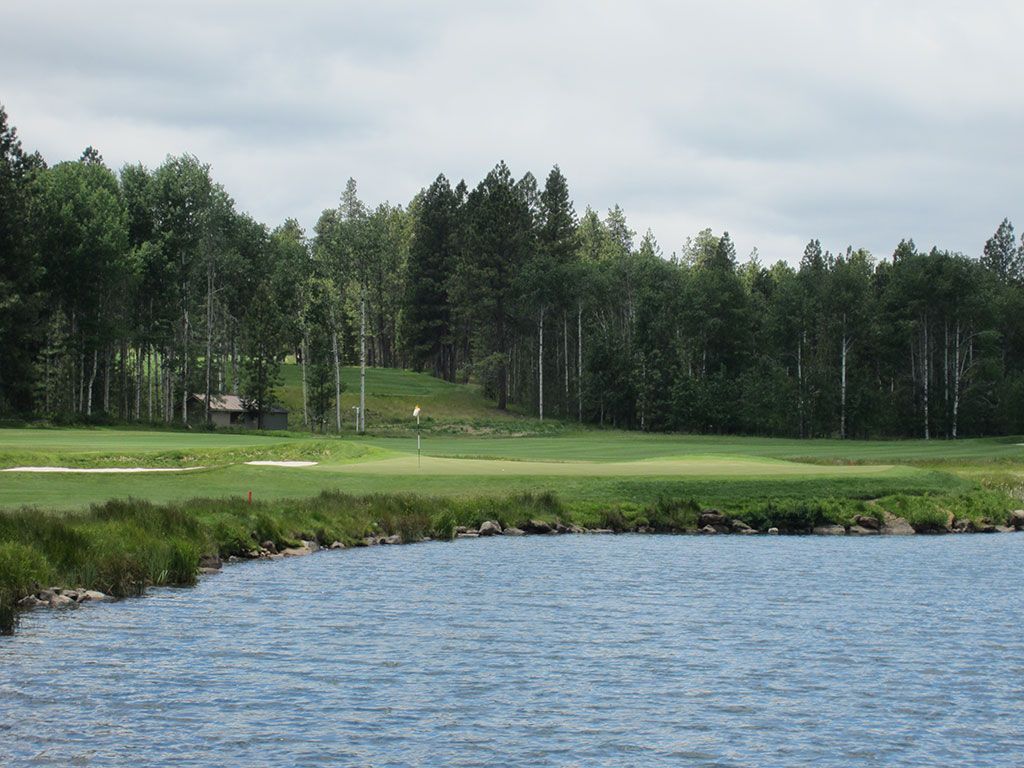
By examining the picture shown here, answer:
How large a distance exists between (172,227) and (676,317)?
45473 mm

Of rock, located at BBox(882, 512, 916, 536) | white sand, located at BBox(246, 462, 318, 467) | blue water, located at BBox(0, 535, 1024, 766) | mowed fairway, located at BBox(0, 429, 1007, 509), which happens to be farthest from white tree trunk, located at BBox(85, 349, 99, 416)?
blue water, located at BBox(0, 535, 1024, 766)

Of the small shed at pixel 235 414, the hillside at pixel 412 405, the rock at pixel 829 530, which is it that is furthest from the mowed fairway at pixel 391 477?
the hillside at pixel 412 405

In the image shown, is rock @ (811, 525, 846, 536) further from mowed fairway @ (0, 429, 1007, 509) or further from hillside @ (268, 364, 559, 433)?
hillside @ (268, 364, 559, 433)

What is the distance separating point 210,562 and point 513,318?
94673mm

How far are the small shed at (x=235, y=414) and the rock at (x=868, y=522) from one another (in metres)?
65.0

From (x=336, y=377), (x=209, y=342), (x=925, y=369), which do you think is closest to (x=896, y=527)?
(x=925, y=369)

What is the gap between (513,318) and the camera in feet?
406

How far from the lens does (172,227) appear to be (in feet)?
321

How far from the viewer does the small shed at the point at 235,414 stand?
102m

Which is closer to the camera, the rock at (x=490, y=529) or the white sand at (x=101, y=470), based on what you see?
the rock at (x=490, y=529)

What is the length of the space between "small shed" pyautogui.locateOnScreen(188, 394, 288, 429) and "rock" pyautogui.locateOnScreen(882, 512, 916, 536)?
65.5 metres

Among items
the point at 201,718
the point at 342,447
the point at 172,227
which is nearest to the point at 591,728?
the point at 201,718

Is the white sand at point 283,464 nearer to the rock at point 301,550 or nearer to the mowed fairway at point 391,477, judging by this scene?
the mowed fairway at point 391,477

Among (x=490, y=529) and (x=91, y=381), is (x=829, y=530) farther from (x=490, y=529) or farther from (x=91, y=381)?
(x=91, y=381)
